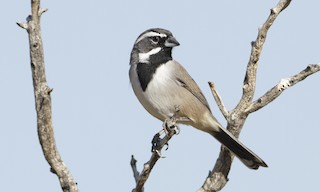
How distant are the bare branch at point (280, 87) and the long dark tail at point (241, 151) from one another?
0.96m

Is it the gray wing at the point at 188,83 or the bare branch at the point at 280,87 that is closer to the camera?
the bare branch at the point at 280,87

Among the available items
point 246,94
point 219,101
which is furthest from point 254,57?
point 219,101

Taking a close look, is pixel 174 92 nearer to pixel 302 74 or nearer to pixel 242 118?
pixel 242 118

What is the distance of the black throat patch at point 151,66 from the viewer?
7.54 m

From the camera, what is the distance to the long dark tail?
749 cm

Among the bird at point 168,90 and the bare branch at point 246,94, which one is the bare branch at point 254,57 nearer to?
the bare branch at point 246,94

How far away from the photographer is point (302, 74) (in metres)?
6.43

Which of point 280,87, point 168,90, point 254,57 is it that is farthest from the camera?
point 168,90

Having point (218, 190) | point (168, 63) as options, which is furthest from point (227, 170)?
point (168, 63)

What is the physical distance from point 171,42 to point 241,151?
1.66m

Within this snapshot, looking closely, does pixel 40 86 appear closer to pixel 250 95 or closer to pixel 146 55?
pixel 250 95

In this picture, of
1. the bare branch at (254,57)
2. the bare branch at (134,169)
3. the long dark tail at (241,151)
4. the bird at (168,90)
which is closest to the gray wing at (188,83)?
the bird at (168,90)

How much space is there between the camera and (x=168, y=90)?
25.0 feet

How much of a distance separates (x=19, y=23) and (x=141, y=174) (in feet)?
5.97
